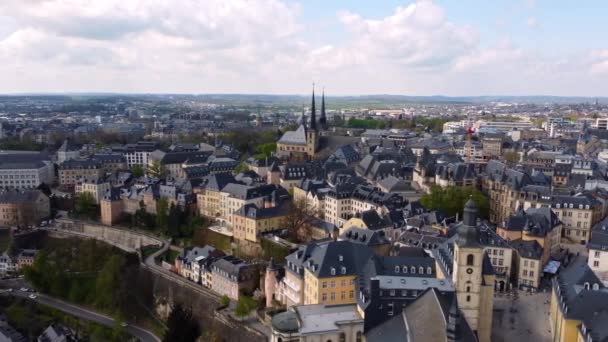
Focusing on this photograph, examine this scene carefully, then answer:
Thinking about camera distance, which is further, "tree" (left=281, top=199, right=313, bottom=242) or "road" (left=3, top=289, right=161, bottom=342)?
"tree" (left=281, top=199, right=313, bottom=242)

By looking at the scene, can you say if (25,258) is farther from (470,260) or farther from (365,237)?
(470,260)

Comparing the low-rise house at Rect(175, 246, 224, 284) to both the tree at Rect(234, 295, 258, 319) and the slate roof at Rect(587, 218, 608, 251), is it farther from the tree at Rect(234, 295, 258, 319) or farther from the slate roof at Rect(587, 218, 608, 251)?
the slate roof at Rect(587, 218, 608, 251)

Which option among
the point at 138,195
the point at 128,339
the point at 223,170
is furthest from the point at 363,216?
the point at 223,170

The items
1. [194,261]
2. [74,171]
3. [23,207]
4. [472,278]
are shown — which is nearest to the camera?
[472,278]

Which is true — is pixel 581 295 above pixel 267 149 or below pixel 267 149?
below

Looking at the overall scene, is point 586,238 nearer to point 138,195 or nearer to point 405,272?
point 405,272

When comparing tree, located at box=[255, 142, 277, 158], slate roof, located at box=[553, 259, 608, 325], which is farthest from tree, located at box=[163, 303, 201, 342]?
tree, located at box=[255, 142, 277, 158]

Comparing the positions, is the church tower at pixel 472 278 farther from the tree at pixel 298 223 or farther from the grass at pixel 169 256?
the grass at pixel 169 256

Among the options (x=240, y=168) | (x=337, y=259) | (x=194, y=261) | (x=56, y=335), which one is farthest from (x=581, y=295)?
(x=240, y=168)
